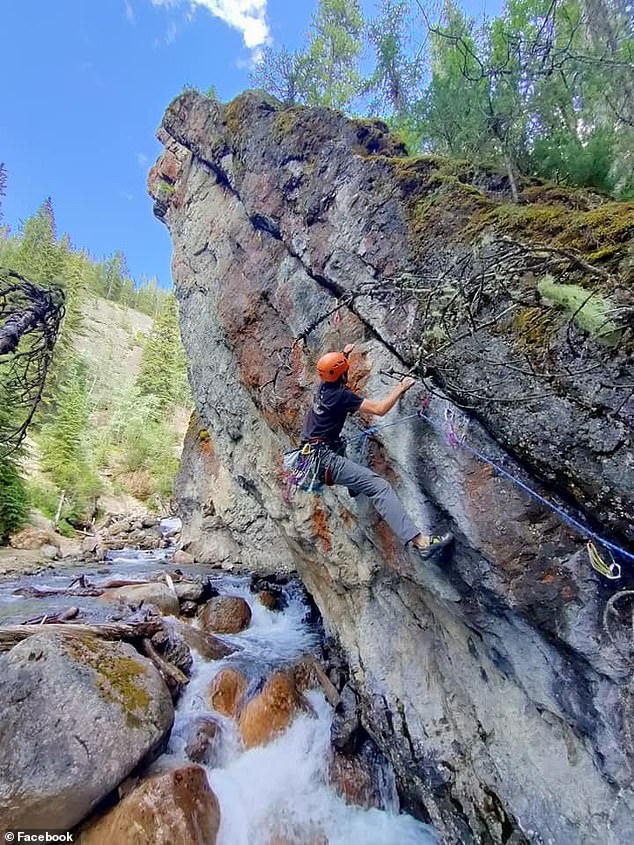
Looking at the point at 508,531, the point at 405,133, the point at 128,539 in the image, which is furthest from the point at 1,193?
the point at 508,531

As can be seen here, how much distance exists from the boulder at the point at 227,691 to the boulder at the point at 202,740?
1.38 ft

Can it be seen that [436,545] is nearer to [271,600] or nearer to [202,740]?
[202,740]

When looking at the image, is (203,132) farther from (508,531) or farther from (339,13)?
(508,531)

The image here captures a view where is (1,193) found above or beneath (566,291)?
above

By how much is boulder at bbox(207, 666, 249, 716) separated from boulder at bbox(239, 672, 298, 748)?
22cm

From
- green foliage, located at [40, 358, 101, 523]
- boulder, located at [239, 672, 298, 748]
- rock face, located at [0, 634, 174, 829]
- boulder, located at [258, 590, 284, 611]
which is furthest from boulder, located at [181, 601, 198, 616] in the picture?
green foliage, located at [40, 358, 101, 523]

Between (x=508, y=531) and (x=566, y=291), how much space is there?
2431 mm

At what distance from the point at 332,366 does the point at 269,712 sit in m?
6.31

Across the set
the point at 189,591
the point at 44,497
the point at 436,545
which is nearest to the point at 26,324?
the point at 436,545

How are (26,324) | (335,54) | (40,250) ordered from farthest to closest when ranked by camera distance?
(40,250) < (335,54) < (26,324)

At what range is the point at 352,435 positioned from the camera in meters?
6.41

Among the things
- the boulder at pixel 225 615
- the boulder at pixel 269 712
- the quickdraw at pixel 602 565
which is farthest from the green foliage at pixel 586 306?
the boulder at pixel 225 615

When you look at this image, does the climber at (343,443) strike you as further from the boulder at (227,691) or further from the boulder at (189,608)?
the boulder at (189,608)

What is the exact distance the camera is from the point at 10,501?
18.9m
